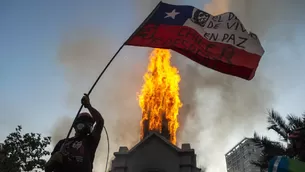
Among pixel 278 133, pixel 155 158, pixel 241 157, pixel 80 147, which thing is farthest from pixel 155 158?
pixel 241 157

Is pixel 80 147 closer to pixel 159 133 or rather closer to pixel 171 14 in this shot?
pixel 171 14

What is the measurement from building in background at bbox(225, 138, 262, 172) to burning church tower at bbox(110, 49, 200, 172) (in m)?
50.9

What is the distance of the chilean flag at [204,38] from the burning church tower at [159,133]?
15.1 metres

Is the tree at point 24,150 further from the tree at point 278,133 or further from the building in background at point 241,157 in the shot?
the building in background at point 241,157

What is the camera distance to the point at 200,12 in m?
8.39

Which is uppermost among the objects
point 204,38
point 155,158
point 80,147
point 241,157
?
point 241,157

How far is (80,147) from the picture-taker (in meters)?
4.08

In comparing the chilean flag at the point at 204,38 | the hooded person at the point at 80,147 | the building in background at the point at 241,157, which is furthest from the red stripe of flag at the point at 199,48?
the building in background at the point at 241,157

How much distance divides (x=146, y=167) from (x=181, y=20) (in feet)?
50.7

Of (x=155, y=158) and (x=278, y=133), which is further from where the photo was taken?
(x=155, y=158)

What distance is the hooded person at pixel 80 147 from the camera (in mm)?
3768

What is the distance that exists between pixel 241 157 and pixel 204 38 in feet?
270

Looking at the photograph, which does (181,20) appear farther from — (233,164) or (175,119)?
(233,164)

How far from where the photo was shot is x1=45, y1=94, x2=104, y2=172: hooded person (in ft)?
12.4
